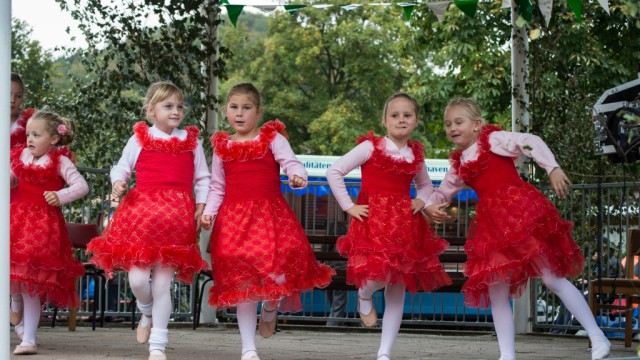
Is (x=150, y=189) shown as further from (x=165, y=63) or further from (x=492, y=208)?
(x=165, y=63)

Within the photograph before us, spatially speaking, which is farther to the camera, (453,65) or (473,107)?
(453,65)

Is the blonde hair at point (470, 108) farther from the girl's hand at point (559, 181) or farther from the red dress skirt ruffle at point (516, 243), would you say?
the girl's hand at point (559, 181)

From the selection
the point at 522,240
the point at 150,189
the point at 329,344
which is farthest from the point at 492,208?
the point at 329,344

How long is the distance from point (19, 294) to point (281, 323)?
5110mm

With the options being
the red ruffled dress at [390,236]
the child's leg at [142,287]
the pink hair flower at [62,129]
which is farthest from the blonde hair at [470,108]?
the pink hair flower at [62,129]

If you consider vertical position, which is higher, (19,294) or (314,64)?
(314,64)

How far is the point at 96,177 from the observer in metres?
11.5

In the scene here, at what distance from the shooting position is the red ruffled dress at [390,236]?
21.5ft

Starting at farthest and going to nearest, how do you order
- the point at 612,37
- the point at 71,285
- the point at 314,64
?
1. the point at 314,64
2. the point at 612,37
3. the point at 71,285

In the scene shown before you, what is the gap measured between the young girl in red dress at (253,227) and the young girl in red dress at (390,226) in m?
0.28

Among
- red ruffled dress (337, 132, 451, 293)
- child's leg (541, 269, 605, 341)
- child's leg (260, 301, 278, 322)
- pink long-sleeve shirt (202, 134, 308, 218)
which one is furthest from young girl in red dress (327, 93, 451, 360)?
child's leg (541, 269, 605, 341)

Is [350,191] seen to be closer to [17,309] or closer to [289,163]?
[17,309]

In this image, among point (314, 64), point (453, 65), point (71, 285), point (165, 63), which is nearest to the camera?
point (71, 285)

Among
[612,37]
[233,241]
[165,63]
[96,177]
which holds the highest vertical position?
[612,37]
